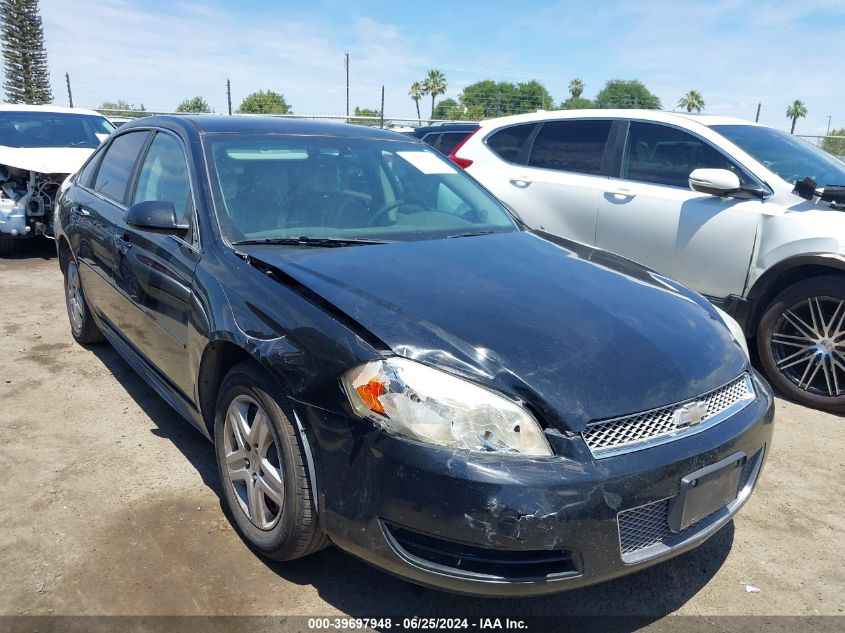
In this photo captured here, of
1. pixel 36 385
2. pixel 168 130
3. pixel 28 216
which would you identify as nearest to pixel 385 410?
pixel 168 130

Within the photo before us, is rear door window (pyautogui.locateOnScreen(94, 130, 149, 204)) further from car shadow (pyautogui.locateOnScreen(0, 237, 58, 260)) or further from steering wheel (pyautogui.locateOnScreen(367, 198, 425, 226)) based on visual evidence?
car shadow (pyautogui.locateOnScreen(0, 237, 58, 260))

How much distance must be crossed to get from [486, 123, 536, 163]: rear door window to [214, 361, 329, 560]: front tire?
4292 mm

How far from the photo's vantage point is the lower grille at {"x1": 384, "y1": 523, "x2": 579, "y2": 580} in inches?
76.7

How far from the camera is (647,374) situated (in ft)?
7.27

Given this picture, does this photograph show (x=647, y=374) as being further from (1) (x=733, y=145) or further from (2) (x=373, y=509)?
(1) (x=733, y=145)

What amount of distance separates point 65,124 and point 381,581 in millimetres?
8914

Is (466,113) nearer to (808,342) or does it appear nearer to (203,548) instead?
(808,342)

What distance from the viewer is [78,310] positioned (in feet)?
16.1

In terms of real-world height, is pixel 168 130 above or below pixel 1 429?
above

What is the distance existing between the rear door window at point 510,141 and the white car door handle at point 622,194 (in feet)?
3.72

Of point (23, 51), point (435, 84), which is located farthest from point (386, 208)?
point (435, 84)

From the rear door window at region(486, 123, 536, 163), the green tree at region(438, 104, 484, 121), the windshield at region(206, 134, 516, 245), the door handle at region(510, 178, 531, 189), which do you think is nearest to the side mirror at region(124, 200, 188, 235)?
the windshield at region(206, 134, 516, 245)

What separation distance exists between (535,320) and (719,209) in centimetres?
296

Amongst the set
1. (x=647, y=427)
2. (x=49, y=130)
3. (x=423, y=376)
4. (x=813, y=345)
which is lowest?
(x=813, y=345)
